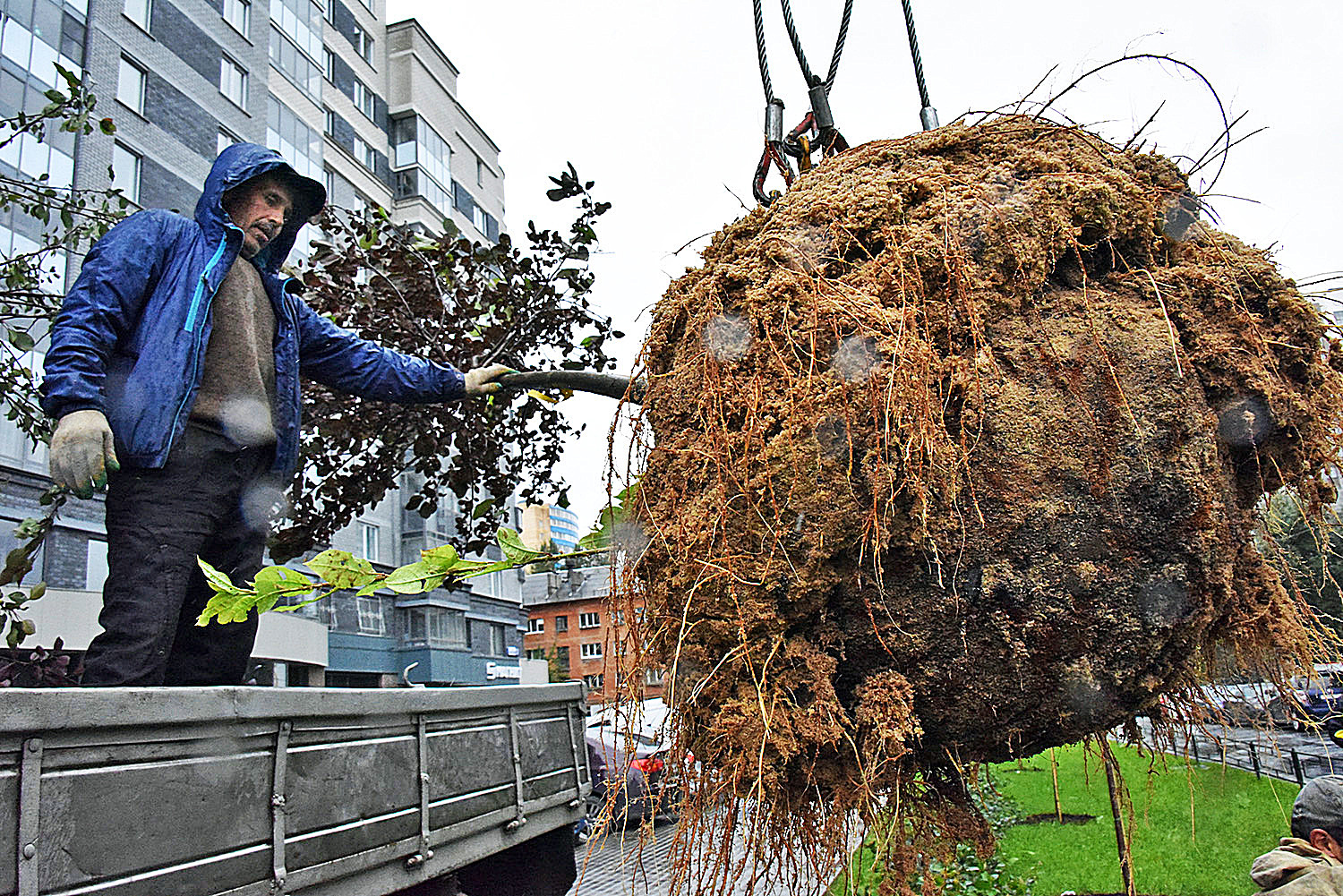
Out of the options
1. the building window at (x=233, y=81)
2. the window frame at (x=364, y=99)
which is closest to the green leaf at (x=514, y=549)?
the building window at (x=233, y=81)

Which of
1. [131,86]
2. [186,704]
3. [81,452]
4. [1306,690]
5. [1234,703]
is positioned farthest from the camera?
[131,86]

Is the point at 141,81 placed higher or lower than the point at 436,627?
higher

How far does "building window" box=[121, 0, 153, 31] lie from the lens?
17750mm

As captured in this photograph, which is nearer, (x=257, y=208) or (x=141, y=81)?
(x=257, y=208)

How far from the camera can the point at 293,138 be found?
22469 millimetres

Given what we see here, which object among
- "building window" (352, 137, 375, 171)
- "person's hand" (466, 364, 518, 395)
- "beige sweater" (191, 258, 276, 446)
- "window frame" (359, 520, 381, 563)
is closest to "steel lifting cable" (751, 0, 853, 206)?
"person's hand" (466, 364, 518, 395)

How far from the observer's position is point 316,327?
348 cm

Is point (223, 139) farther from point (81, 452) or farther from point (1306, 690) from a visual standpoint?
point (1306, 690)

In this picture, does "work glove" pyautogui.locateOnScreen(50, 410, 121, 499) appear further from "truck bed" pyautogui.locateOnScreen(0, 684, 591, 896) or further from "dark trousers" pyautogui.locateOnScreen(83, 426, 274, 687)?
"truck bed" pyautogui.locateOnScreen(0, 684, 591, 896)

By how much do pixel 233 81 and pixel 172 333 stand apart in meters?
21.7

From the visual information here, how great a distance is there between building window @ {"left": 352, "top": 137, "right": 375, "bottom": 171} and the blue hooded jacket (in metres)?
26.6

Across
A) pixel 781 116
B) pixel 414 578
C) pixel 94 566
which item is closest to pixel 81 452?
pixel 414 578

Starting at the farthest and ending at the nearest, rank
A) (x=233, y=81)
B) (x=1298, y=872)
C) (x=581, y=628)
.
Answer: (x=233, y=81), (x=581, y=628), (x=1298, y=872)

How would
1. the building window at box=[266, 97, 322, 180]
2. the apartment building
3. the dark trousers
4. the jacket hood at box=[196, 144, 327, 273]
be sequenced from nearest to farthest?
1. the dark trousers
2. the apartment building
3. the jacket hood at box=[196, 144, 327, 273]
4. the building window at box=[266, 97, 322, 180]
